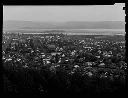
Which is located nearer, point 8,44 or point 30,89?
point 30,89

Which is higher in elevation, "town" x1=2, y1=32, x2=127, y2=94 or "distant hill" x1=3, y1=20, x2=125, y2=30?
"distant hill" x1=3, y1=20, x2=125, y2=30

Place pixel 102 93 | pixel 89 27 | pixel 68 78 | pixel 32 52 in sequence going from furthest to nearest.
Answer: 1. pixel 89 27
2. pixel 32 52
3. pixel 68 78
4. pixel 102 93

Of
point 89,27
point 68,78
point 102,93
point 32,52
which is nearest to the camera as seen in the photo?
point 102,93

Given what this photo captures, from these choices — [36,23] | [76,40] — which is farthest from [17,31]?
[76,40]

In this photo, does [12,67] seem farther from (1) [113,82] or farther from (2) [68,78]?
(1) [113,82]

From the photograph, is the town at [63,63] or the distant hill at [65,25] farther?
the distant hill at [65,25]

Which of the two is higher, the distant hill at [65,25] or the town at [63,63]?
the distant hill at [65,25]

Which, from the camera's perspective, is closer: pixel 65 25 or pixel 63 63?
pixel 63 63

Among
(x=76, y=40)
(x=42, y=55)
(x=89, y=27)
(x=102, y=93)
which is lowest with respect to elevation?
(x=102, y=93)

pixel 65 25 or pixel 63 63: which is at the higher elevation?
pixel 65 25

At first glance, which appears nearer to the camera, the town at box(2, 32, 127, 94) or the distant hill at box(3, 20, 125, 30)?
the town at box(2, 32, 127, 94)

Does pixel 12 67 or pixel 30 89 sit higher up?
pixel 12 67
